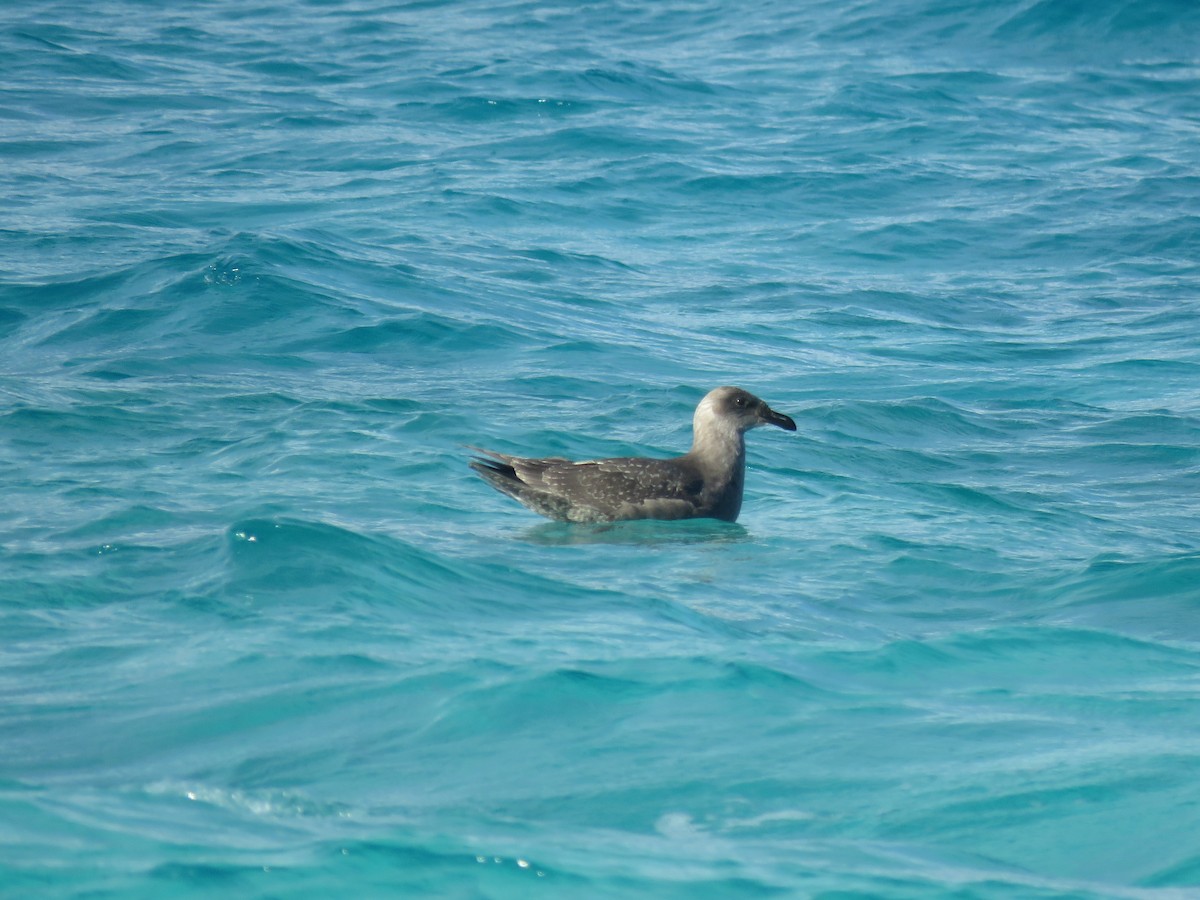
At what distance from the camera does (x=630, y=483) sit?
998 cm

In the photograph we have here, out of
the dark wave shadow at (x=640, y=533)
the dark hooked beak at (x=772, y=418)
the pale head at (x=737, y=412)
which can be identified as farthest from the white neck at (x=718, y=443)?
the dark wave shadow at (x=640, y=533)

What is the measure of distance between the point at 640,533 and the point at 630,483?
33 centimetres

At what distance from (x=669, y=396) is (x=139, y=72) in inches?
666

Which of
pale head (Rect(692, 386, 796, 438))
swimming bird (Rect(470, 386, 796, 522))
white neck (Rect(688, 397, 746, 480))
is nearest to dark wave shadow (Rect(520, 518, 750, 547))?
swimming bird (Rect(470, 386, 796, 522))

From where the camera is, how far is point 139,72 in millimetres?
26828

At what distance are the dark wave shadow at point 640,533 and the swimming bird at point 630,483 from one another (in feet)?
0.17

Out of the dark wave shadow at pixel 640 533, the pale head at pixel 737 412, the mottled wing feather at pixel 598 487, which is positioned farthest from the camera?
the pale head at pixel 737 412

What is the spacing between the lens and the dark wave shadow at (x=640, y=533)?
9.66 meters

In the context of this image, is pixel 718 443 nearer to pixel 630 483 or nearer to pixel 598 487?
pixel 630 483

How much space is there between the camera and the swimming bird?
9.95m

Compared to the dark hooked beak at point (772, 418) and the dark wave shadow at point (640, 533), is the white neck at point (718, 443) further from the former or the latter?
the dark wave shadow at point (640, 533)

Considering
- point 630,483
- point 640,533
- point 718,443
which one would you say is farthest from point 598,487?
point 718,443

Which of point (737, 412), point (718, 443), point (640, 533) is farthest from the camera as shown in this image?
point (737, 412)

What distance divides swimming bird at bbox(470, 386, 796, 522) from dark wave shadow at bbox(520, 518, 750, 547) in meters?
0.05
